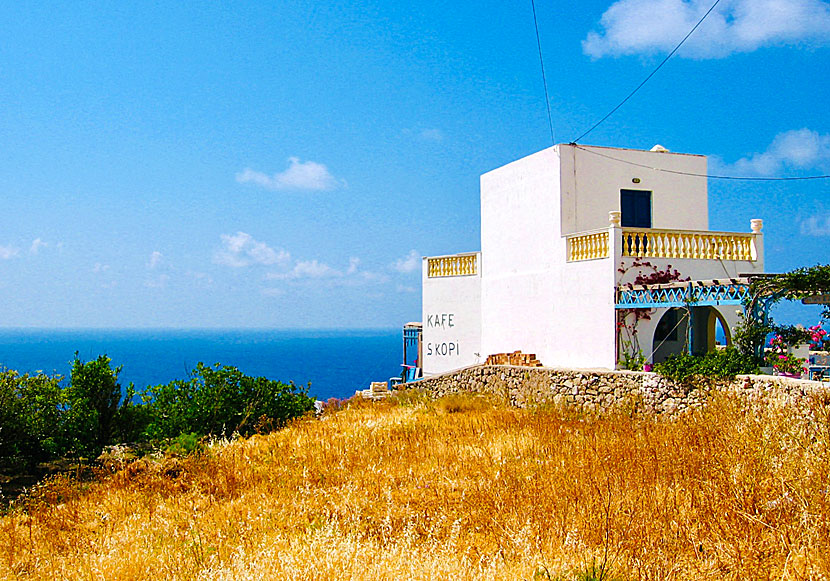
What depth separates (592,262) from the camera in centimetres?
1590

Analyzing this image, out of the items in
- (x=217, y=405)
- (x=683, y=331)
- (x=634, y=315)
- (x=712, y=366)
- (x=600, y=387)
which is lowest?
(x=217, y=405)

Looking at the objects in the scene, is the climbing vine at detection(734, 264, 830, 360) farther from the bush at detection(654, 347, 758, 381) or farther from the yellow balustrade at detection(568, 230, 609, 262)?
the yellow balustrade at detection(568, 230, 609, 262)

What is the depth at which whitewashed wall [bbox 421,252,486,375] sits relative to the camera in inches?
818

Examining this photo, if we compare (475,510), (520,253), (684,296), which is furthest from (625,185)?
(475,510)

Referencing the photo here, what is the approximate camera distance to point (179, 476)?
30.0 ft

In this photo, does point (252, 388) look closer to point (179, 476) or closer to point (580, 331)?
point (179, 476)

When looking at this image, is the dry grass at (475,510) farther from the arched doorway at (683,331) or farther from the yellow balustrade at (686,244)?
the arched doorway at (683,331)

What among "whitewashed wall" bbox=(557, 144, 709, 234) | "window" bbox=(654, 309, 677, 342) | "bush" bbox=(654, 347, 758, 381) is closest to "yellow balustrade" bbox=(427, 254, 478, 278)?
"whitewashed wall" bbox=(557, 144, 709, 234)

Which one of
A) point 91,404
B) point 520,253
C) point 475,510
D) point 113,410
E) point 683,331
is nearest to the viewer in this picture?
point 475,510

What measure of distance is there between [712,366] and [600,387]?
8.01ft

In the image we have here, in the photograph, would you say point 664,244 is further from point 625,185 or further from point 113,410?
point 113,410

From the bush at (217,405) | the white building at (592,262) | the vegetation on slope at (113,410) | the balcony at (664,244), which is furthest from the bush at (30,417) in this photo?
the balcony at (664,244)

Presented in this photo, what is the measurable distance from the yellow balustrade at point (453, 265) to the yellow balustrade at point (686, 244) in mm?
6237

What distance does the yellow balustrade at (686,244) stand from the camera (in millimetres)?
15414
